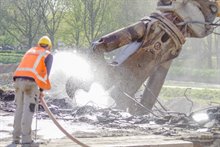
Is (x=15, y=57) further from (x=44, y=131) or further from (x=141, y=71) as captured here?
(x=44, y=131)

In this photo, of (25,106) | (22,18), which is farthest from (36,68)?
(22,18)

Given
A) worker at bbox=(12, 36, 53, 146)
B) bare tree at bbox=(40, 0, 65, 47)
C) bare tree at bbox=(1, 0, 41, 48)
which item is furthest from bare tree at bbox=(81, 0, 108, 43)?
worker at bbox=(12, 36, 53, 146)

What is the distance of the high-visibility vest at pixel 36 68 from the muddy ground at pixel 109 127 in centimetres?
92

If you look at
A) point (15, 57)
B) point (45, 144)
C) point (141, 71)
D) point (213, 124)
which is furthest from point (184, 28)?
point (15, 57)

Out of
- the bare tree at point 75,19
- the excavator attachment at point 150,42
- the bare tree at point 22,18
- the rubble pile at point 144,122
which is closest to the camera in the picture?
the rubble pile at point 144,122

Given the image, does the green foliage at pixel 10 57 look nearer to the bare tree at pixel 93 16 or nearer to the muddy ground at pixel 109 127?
the bare tree at pixel 93 16

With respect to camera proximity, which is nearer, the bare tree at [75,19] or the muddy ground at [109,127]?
the muddy ground at [109,127]

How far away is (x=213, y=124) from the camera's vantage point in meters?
10.0

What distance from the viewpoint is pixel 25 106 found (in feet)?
22.4

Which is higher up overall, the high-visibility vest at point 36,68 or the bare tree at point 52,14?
the bare tree at point 52,14

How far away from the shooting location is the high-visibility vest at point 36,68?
6828 mm

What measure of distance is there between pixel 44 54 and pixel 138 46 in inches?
180

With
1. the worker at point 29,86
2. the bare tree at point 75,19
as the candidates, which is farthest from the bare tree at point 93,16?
the worker at point 29,86

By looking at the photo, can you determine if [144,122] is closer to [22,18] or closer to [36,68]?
[36,68]
